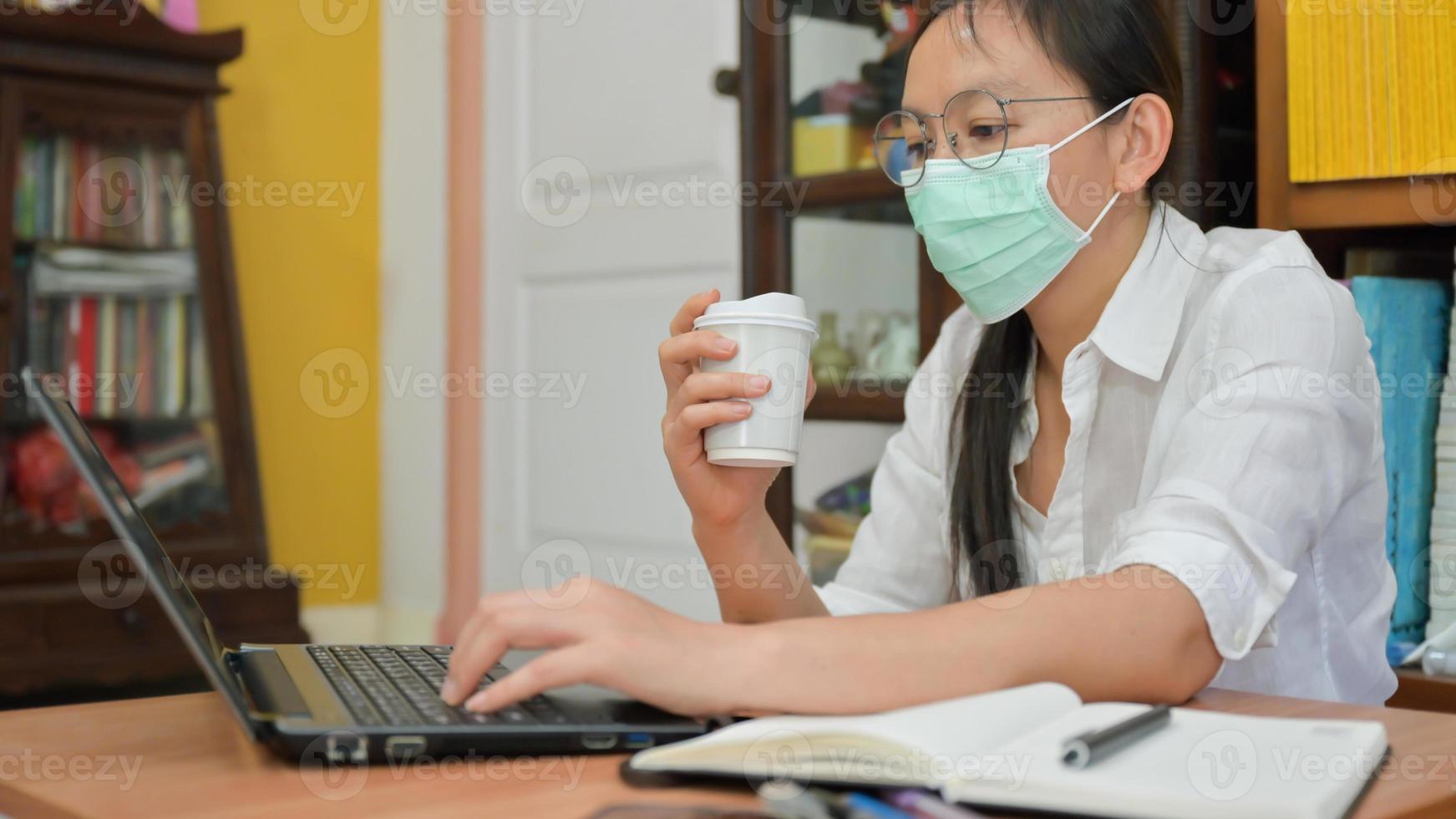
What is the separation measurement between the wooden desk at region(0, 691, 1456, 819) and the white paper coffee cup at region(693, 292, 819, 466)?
0.31 metres

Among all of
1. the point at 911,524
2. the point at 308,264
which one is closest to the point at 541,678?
the point at 911,524

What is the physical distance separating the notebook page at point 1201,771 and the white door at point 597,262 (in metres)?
1.80

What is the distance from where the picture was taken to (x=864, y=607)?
3.88ft

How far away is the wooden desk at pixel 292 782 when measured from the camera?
Answer: 552 millimetres

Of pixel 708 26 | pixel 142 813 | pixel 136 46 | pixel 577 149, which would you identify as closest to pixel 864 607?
pixel 142 813

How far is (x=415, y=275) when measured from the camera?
3.15 meters

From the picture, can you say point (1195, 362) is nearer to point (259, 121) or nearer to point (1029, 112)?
point (1029, 112)

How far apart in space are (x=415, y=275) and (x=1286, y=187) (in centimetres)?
227

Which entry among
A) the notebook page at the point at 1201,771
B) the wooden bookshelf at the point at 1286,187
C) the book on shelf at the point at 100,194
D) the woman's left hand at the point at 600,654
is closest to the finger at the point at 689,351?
the woman's left hand at the point at 600,654

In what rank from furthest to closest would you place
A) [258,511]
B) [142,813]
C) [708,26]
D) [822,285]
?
[258,511]
[708,26]
[822,285]
[142,813]

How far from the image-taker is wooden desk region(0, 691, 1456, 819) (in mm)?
552

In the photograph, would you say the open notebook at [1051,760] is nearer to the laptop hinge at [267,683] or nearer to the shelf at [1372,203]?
the laptop hinge at [267,683]

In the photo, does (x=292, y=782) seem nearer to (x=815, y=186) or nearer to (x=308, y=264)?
(x=815, y=186)

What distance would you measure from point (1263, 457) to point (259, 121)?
261cm
